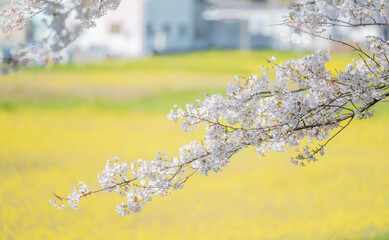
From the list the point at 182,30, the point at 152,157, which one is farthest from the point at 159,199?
the point at 182,30

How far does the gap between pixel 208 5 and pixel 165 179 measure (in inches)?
1908

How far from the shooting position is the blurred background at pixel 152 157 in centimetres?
766

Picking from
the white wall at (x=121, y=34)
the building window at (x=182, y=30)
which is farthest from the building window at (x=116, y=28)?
the building window at (x=182, y=30)

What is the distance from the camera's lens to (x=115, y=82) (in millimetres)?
30062

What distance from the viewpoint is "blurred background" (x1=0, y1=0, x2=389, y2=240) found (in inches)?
302

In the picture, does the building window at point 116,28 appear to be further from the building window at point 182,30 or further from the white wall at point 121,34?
the building window at point 182,30

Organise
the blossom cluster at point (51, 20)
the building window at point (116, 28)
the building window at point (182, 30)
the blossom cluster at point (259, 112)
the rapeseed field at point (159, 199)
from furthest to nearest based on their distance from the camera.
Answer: the building window at point (182, 30), the building window at point (116, 28), the rapeseed field at point (159, 199), the blossom cluster at point (51, 20), the blossom cluster at point (259, 112)

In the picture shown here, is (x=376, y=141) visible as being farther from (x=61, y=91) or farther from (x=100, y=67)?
(x=100, y=67)

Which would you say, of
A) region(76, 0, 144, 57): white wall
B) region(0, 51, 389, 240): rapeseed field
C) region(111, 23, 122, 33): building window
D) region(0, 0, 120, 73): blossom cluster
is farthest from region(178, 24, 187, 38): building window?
region(0, 0, 120, 73): blossom cluster

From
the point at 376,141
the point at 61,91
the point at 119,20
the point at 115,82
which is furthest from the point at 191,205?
the point at 119,20

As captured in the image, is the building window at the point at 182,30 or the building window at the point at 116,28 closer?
the building window at the point at 116,28

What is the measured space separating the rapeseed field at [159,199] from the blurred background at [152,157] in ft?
0.08

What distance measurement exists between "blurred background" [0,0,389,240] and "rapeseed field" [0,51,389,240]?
0.02 m

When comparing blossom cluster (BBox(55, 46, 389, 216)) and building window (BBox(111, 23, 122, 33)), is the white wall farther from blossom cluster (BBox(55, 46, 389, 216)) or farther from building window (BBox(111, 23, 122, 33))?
blossom cluster (BBox(55, 46, 389, 216))
